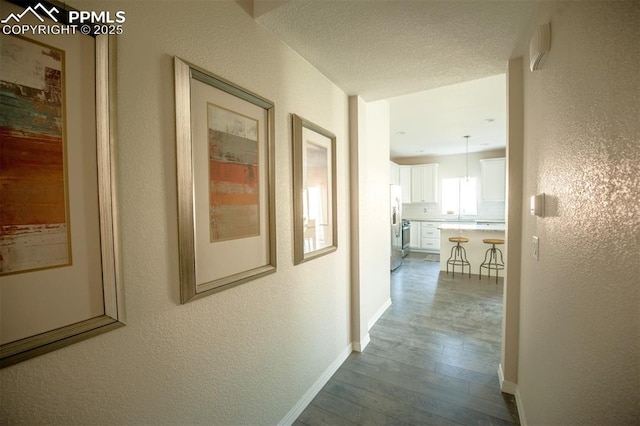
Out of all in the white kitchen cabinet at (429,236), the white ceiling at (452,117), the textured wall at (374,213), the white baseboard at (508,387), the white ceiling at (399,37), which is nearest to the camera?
the white ceiling at (399,37)

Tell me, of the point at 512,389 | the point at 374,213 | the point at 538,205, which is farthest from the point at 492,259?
the point at 538,205

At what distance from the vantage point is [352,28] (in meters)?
1.47

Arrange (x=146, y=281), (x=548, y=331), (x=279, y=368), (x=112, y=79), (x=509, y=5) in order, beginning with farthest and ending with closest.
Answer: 1. (x=279, y=368)
2. (x=509, y=5)
3. (x=548, y=331)
4. (x=146, y=281)
5. (x=112, y=79)

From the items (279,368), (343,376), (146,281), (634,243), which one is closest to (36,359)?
(146,281)

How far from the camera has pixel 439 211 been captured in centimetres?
757

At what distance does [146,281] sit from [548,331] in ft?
5.45

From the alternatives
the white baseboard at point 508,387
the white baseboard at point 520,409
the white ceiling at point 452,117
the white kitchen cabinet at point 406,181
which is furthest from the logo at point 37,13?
the white kitchen cabinet at point 406,181

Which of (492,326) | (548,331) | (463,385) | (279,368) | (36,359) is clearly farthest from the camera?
(492,326)

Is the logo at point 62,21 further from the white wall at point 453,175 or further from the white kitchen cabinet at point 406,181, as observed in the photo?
the white wall at point 453,175

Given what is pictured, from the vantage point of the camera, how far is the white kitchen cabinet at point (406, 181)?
760cm

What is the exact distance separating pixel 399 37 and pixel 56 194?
1738mm

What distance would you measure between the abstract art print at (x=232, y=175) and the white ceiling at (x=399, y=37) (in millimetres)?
627

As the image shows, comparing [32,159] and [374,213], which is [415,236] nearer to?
[374,213]

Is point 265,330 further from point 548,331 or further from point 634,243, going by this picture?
point 634,243
